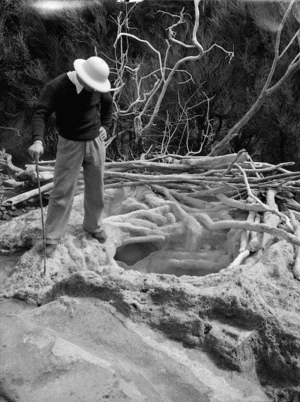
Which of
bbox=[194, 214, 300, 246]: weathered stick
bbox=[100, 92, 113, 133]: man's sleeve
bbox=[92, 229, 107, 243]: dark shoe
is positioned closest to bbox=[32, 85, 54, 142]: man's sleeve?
bbox=[100, 92, 113, 133]: man's sleeve

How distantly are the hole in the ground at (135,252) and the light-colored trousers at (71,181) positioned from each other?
0.79 metres

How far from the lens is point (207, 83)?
8.60 m

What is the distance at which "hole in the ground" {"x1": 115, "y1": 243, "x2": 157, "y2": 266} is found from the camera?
15.0ft

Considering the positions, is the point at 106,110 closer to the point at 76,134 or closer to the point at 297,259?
the point at 76,134

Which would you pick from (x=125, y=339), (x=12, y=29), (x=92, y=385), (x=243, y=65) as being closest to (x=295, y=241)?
(x=125, y=339)

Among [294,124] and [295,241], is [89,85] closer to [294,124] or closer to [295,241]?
[295,241]

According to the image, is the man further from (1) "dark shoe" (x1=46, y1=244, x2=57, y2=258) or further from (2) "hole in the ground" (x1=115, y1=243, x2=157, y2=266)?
(2) "hole in the ground" (x1=115, y1=243, x2=157, y2=266)

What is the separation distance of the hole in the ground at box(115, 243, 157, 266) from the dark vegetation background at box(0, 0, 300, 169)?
292 centimetres

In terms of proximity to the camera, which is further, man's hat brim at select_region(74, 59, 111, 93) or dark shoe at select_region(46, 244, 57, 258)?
dark shoe at select_region(46, 244, 57, 258)

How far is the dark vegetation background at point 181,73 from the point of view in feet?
27.4

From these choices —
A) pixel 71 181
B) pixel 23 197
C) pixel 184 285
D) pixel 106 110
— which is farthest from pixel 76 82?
pixel 23 197

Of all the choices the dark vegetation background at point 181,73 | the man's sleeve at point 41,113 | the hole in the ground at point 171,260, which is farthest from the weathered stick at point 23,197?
the dark vegetation background at point 181,73

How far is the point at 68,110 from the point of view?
3461 mm

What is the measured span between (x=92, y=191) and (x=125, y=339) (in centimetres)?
157
